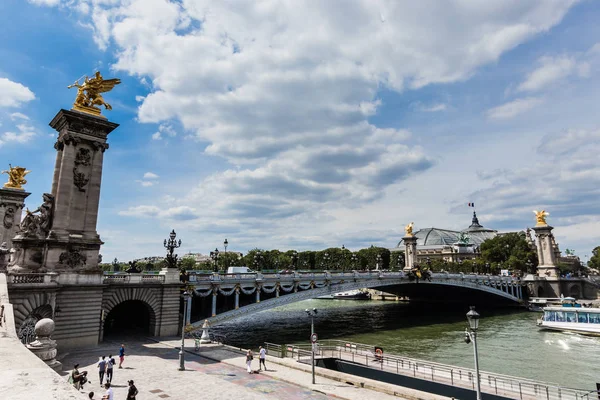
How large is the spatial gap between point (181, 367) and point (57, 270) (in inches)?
508

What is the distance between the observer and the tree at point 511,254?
104312 millimetres

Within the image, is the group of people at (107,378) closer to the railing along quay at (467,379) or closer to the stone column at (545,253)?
the railing along quay at (467,379)

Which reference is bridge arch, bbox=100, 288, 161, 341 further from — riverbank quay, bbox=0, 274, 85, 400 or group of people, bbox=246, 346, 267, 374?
riverbank quay, bbox=0, 274, 85, 400

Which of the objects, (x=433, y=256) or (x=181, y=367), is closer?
(x=181, y=367)

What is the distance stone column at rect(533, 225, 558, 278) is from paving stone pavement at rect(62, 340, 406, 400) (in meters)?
96.4

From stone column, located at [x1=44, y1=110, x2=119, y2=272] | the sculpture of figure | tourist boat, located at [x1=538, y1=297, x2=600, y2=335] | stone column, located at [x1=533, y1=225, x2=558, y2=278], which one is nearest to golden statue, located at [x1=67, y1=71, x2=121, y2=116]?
stone column, located at [x1=44, y1=110, x2=119, y2=272]

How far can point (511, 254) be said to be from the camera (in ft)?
358

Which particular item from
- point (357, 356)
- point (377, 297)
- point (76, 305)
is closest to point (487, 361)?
point (357, 356)

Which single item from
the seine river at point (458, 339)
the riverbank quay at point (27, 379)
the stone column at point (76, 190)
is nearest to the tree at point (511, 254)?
the seine river at point (458, 339)

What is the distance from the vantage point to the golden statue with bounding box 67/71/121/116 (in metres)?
30.5

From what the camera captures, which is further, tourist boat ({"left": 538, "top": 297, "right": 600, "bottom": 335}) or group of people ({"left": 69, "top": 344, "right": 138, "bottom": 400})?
tourist boat ({"left": 538, "top": 297, "right": 600, "bottom": 335})

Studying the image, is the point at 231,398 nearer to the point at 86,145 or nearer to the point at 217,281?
the point at 217,281

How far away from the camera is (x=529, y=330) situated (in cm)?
5400

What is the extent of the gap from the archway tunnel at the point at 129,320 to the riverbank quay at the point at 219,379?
7930mm
